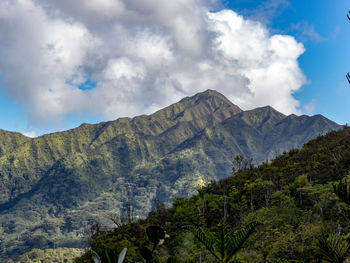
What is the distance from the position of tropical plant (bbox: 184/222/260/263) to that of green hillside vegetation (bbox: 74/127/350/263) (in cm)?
381

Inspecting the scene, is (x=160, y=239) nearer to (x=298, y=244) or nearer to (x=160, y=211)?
(x=298, y=244)

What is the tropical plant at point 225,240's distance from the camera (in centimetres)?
600

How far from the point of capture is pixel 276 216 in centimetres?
2847

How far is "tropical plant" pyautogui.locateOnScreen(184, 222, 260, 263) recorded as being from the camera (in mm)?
6004

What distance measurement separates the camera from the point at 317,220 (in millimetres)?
26266

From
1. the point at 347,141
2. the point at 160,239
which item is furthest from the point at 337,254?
the point at 347,141

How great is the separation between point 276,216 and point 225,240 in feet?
82.2

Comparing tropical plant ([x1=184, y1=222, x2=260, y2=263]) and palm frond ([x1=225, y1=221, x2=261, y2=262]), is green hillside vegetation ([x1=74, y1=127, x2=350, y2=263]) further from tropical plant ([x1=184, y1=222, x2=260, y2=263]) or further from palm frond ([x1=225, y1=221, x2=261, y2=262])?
tropical plant ([x1=184, y1=222, x2=260, y2=263])

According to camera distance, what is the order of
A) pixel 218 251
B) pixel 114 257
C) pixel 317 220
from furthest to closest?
pixel 317 220
pixel 218 251
pixel 114 257

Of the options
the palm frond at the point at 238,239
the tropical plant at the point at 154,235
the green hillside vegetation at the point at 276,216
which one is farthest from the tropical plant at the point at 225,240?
the green hillside vegetation at the point at 276,216

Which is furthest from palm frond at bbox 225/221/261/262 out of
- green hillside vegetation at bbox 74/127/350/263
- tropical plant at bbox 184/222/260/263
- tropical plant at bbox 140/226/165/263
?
green hillside vegetation at bbox 74/127/350/263

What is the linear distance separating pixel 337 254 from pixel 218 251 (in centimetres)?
481

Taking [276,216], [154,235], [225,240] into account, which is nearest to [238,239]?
[225,240]

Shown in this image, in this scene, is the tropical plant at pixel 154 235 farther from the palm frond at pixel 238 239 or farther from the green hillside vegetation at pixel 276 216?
the green hillside vegetation at pixel 276 216
